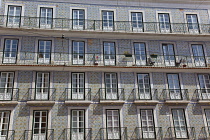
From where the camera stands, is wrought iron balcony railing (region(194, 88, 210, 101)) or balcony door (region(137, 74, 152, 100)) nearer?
balcony door (region(137, 74, 152, 100))

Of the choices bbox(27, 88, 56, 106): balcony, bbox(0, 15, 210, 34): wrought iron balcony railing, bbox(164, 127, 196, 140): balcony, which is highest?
bbox(0, 15, 210, 34): wrought iron balcony railing

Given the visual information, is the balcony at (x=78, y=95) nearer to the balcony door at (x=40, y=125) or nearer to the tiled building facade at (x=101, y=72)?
the tiled building facade at (x=101, y=72)

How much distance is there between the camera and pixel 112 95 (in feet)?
51.9

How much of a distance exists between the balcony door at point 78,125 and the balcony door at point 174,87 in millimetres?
6387

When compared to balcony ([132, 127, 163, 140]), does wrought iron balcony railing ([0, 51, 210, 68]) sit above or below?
above

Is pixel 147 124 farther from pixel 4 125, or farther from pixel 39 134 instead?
pixel 4 125

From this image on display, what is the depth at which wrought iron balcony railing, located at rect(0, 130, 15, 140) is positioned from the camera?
45.7ft

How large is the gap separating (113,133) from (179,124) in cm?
464

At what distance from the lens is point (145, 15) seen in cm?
1861

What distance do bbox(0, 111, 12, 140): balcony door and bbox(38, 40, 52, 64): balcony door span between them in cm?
407

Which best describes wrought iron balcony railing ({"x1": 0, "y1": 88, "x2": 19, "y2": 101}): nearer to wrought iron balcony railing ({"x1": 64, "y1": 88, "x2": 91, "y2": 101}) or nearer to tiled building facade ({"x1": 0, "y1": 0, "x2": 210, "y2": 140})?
tiled building facade ({"x1": 0, "y1": 0, "x2": 210, "y2": 140})

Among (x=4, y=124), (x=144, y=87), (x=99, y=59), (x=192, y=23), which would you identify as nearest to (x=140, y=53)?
(x=144, y=87)

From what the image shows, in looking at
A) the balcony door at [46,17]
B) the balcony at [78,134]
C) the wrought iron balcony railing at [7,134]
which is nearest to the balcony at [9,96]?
the wrought iron balcony railing at [7,134]

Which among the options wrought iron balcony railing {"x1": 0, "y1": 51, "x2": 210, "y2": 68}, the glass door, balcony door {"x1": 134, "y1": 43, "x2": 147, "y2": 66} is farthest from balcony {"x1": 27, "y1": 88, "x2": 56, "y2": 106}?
balcony door {"x1": 134, "y1": 43, "x2": 147, "y2": 66}
